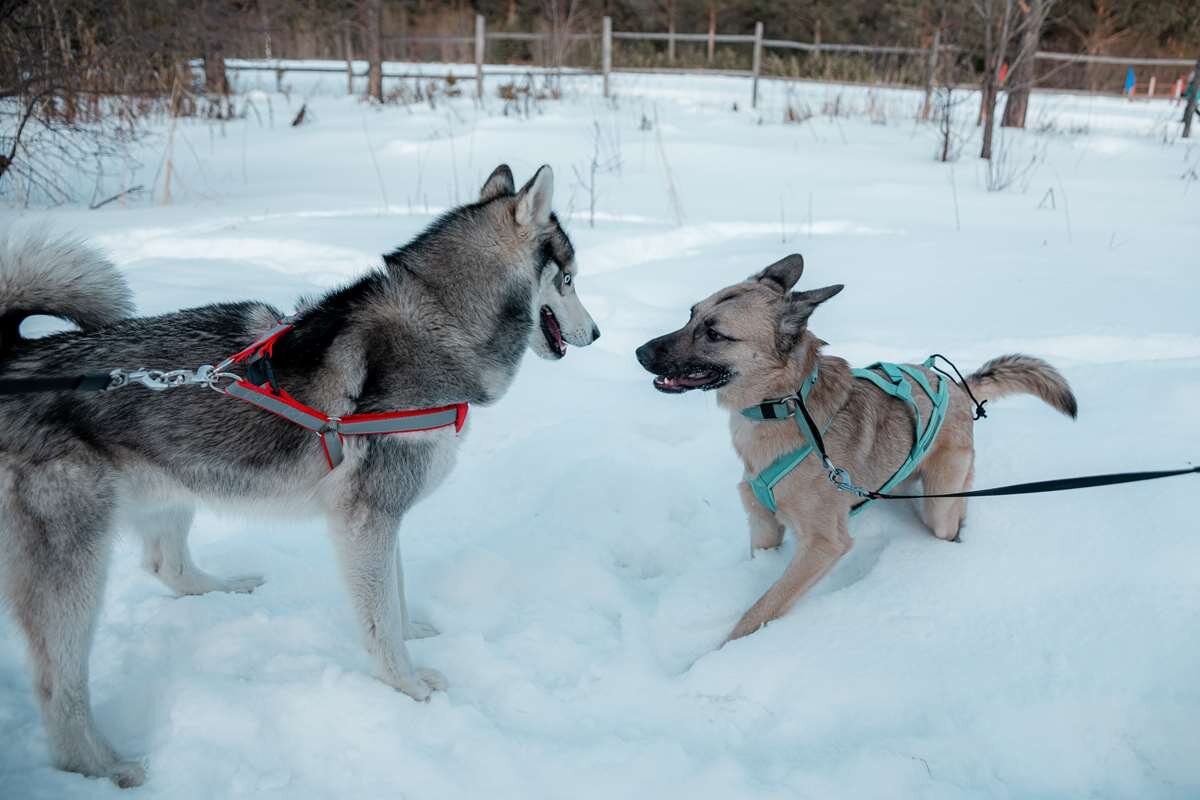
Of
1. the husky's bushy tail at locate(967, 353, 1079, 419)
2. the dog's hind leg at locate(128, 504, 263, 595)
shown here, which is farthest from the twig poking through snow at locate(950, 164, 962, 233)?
the dog's hind leg at locate(128, 504, 263, 595)

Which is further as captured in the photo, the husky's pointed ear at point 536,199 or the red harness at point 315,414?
the husky's pointed ear at point 536,199

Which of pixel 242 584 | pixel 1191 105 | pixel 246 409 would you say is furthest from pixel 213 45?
pixel 1191 105

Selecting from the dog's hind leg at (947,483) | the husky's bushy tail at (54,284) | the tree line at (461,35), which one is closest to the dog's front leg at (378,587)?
the husky's bushy tail at (54,284)

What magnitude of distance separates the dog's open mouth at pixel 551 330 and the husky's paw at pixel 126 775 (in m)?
1.78

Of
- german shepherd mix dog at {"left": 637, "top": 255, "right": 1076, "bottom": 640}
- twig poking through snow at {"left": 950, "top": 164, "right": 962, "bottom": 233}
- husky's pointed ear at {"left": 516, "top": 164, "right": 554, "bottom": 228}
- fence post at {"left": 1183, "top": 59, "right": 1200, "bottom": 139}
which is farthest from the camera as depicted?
fence post at {"left": 1183, "top": 59, "right": 1200, "bottom": 139}

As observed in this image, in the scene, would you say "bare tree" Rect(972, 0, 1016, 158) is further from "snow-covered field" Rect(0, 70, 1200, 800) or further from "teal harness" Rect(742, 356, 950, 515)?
"teal harness" Rect(742, 356, 950, 515)

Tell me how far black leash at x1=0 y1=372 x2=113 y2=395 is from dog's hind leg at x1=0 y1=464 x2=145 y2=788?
22cm

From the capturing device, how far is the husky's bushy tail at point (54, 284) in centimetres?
219

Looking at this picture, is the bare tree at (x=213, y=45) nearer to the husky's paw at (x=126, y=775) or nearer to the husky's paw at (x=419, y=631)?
the husky's paw at (x=419, y=631)

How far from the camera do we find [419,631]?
289 cm

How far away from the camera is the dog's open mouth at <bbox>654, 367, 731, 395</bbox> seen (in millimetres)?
2871

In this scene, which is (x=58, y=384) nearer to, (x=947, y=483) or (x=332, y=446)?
(x=332, y=446)

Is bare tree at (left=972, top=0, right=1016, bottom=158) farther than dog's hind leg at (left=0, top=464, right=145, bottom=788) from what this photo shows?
Yes

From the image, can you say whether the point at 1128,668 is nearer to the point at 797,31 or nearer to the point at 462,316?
the point at 462,316
